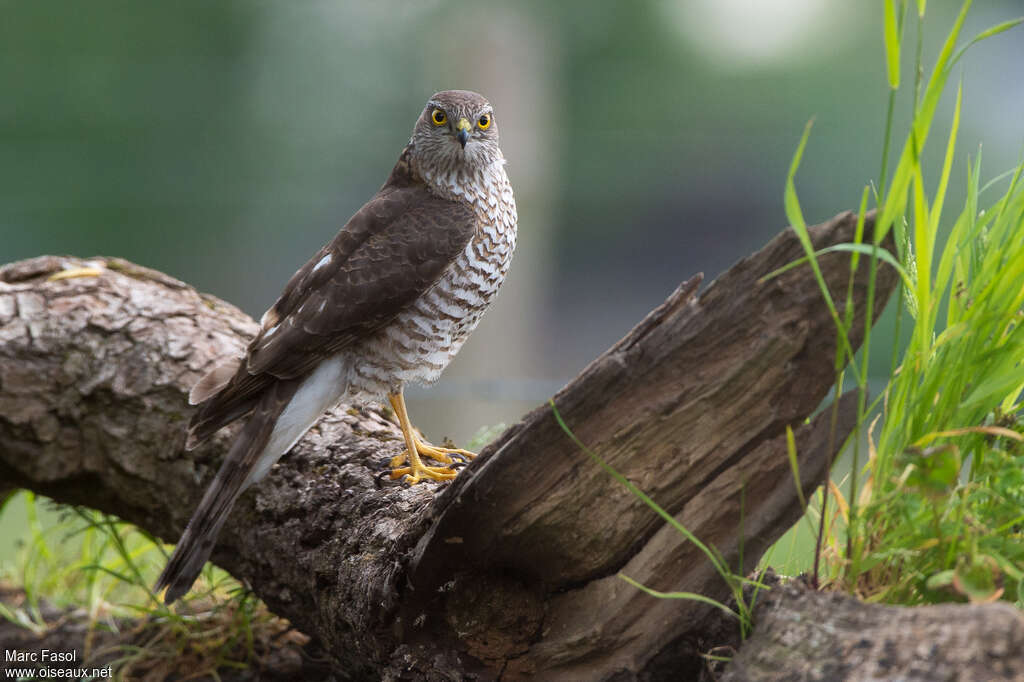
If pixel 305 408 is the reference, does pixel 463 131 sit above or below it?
above

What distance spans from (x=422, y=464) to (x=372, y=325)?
0.44 metres

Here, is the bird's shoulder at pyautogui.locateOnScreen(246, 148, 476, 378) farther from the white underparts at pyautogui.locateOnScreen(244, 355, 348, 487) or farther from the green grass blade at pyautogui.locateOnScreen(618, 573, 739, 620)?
the green grass blade at pyautogui.locateOnScreen(618, 573, 739, 620)

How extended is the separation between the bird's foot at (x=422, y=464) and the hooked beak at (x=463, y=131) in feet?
3.23

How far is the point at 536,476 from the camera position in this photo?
5.68 ft

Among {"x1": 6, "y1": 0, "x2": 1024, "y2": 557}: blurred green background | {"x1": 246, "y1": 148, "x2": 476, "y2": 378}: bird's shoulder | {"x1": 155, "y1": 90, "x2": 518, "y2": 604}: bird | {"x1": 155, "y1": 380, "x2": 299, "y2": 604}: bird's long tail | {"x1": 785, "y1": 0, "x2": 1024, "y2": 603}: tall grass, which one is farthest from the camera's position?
{"x1": 6, "y1": 0, "x2": 1024, "y2": 557}: blurred green background

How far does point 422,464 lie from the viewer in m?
2.72

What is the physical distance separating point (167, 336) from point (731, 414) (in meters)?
2.08

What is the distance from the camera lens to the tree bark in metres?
1.59

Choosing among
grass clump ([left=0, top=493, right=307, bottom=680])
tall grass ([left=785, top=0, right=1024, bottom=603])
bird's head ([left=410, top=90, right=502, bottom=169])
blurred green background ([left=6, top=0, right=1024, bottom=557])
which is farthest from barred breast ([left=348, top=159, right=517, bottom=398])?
blurred green background ([left=6, top=0, right=1024, bottom=557])

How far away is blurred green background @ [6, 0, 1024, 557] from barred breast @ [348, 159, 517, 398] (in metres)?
5.06

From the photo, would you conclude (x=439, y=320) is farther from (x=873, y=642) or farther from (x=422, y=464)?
(x=873, y=642)

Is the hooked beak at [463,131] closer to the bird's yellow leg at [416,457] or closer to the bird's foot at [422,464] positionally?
the bird's yellow leg at [416,457]

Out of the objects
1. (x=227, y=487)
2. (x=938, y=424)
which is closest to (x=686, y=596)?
(x=938, y=424)

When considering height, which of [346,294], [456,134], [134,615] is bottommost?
[134,615]
